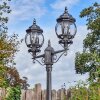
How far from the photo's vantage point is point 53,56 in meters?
12.2

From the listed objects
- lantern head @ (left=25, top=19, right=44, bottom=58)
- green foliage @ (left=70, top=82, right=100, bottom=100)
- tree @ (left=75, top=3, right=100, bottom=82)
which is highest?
tree @ (left=75, top=3, right=100, bottom=82)

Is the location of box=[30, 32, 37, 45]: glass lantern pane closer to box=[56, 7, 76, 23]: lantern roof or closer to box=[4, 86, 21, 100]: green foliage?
box=[56, 7, 76, 23]: lantern roof

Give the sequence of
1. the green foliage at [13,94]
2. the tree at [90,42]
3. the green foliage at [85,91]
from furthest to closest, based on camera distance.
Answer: the tree at [90,42], the green foliage at [13,94], the green foliage at [85,91]

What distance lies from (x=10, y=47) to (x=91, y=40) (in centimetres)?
764

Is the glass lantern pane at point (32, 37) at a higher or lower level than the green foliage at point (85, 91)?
higher

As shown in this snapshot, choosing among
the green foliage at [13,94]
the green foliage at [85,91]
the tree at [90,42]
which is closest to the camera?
the green foliage at [85,91]

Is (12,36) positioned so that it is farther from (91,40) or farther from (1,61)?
(91,40)

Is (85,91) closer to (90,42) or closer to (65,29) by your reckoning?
(65,29)

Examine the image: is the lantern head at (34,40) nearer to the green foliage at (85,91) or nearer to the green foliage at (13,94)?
the green foliage at (85,91)

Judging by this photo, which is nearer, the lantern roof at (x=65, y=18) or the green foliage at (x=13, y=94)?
the lantern roof at (x=65, y=18)

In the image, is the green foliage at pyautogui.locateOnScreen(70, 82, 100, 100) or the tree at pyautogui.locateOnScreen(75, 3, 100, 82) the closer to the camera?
the green foliage at pyautogui.locateOnScreen(70, 82, 100, 100)

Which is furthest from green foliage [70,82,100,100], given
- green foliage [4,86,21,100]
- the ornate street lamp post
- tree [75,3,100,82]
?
tree [75,3,100,82]

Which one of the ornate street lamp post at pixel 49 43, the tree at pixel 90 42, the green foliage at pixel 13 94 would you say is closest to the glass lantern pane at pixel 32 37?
the ornate street lamp post at pixel 49 43

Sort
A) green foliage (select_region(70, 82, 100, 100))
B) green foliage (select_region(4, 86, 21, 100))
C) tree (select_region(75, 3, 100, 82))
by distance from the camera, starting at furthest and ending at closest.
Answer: tree (select_region(75, 3, 100, 82)) < green foliage (select_region(4, 86, 21, 100)) < green foliage (select_region(70, 82, 100, 100))
